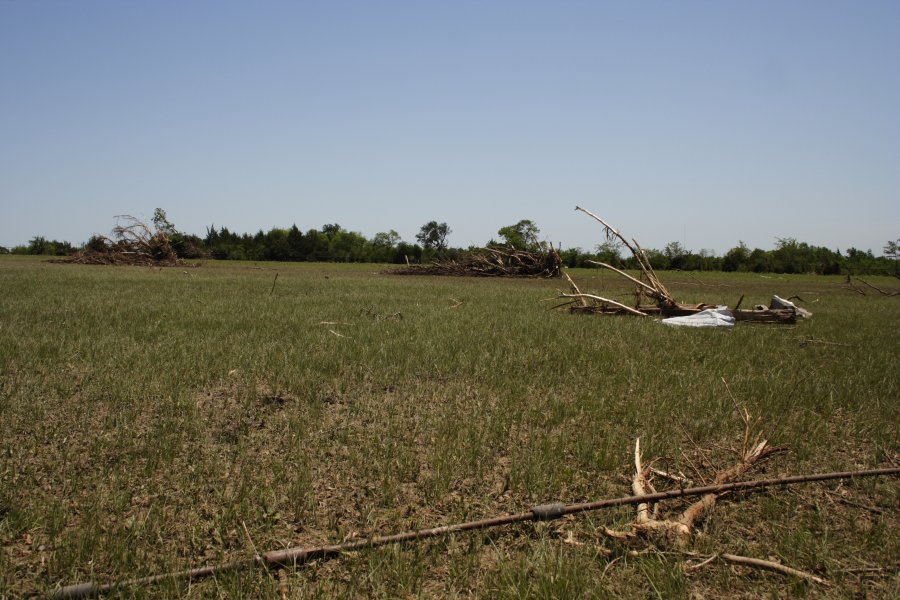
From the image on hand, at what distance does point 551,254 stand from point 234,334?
59.5 ft

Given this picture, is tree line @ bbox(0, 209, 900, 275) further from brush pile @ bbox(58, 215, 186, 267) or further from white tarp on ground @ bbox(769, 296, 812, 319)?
white tarp on ground @ bbox(769, 296, 812, 319)

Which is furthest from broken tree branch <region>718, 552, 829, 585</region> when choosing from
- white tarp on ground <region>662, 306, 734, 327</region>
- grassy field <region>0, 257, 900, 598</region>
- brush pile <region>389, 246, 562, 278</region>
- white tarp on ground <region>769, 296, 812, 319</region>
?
brush pile <region>389, 246, 562, 278</region>

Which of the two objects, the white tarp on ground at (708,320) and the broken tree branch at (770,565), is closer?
the broken tree branch at (770,565)

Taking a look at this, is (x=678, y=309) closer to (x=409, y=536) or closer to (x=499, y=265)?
(x=409, y=536)

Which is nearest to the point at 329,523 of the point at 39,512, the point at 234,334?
the point at 39,512

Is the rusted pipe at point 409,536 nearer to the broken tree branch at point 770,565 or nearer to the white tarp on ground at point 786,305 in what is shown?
the broken tree branch at point 770,565

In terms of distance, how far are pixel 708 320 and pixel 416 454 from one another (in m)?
7.13

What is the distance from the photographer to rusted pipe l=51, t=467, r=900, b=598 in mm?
2095

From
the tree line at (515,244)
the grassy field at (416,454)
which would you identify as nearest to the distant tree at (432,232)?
the tree line at (515,244)

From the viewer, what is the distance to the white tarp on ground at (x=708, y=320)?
29.5 ft

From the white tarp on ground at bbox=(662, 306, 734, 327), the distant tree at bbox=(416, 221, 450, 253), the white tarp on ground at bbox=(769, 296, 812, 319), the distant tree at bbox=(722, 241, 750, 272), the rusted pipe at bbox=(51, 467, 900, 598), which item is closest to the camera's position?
the rusted pipe at bbox=(51, 467, 900, 598)

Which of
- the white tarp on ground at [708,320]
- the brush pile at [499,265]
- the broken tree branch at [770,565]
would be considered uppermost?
the brush pile at [499,265]

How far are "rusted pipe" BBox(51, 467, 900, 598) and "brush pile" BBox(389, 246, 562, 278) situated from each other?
65.8ft

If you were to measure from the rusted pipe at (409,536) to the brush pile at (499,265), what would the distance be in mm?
20070
